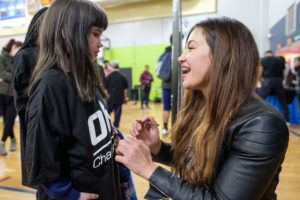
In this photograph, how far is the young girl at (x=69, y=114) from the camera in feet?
3.51

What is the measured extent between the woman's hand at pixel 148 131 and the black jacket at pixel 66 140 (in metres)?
0.15

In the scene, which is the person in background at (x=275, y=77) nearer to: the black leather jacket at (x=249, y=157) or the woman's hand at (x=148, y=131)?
the woman's hand at (x=148, y=131)

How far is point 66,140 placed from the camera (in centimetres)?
113

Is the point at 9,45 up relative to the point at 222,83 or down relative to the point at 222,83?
up

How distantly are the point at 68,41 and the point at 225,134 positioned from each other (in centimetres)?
68

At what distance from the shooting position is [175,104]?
2211mm

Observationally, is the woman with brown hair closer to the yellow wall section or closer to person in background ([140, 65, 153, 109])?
the yellow wall section

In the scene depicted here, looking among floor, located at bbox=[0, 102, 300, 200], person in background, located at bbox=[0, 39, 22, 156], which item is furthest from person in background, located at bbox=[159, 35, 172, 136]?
person in background, located at bbox=[0, 39, 22, 156]

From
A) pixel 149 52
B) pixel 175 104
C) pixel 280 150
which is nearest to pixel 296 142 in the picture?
pixel 175 104

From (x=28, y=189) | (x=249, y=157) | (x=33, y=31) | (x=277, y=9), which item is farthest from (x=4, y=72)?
(x=277, y=9)

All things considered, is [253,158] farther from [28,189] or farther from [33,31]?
[28,189]

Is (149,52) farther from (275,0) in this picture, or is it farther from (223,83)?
(223,83)

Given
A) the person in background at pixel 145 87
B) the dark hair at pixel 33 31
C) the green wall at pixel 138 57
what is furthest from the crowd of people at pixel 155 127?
the green wall at pixel 138 57

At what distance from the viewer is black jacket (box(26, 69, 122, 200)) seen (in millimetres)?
1066
